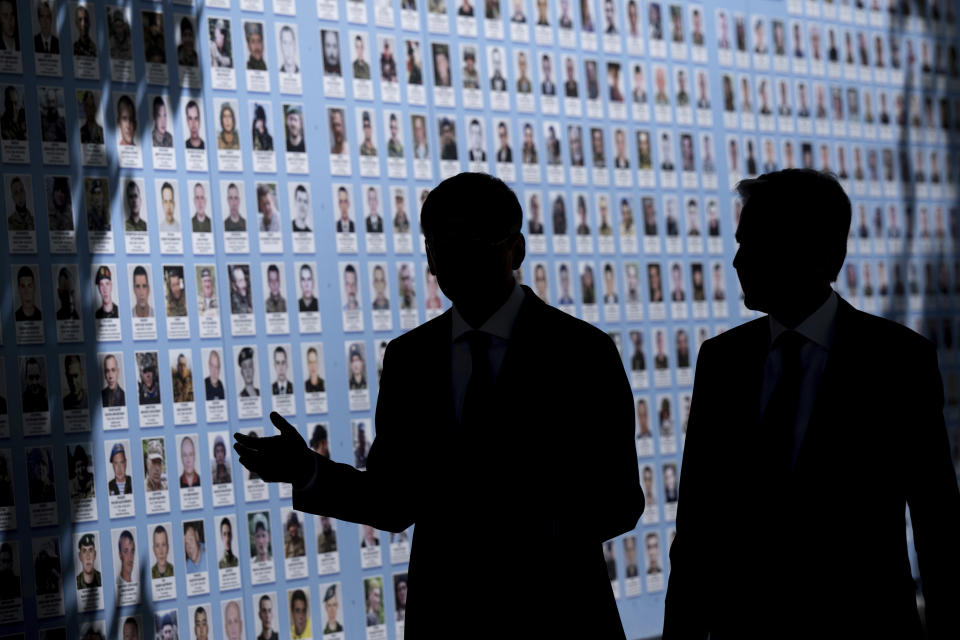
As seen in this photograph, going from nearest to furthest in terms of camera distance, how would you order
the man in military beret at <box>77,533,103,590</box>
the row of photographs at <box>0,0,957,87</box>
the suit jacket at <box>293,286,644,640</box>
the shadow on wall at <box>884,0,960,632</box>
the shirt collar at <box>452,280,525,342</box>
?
1. the suit jacket at <box>293,286,644,640</box>
2. the shirt collar at <box>452,280,525,342</box>
3. the man in military beret at <box>77,533,103,590</box>
4. the row of photographs at <box>0,0,957,87</box>
5. the shadow on wall at <box>884,0,960,632</box>

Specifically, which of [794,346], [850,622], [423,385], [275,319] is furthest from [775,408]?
[275,319]

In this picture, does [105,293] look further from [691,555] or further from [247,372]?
[691,555]

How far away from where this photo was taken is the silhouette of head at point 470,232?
2.38 metres

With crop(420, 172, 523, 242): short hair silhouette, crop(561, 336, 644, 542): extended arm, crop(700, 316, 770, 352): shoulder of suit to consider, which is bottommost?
crop(561, 336, 644, 542): extended arm

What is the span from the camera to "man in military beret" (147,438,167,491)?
4.20m

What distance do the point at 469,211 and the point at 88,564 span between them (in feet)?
7.90

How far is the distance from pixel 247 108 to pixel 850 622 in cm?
307

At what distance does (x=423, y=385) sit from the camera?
8.23 feet

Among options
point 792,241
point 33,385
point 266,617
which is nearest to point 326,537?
point 266,617

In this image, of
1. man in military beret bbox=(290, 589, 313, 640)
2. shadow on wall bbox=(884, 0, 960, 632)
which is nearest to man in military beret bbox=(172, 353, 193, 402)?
man in military beret bbox=(290, 589, 313, 640)

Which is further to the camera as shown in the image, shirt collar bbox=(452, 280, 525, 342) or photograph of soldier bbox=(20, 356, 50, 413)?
photograph of soldier bbox=(20, 356, 50, 413)

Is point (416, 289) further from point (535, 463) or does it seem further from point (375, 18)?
point (535, 463)

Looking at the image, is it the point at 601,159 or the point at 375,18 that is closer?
the point at 375,18

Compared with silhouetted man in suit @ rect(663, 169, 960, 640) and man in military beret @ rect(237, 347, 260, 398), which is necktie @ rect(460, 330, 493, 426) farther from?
man in military beret @ rect(237, 347, 260, 398)
